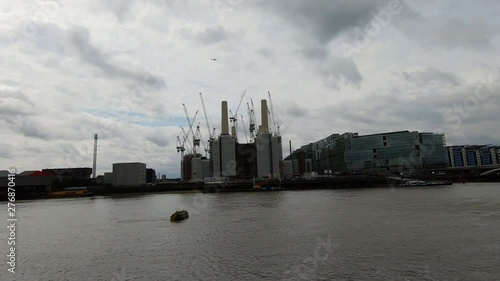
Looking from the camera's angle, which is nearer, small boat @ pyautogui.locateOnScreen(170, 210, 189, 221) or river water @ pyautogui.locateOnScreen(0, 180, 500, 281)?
river water @ pyautogui.locateOnScreen(0, 180, 500, 281)

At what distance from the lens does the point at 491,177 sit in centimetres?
19312

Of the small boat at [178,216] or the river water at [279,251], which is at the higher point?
the small boat at [178,216]

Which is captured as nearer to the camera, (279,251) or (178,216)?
(279,251)

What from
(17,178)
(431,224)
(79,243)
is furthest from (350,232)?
(17,178)

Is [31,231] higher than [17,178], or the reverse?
[17,178]

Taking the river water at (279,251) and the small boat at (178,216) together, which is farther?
the small boat at (178,216)

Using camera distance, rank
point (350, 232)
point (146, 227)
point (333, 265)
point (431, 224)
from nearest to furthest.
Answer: point (333, 265) < point (350, 232) < point (431, 224) < point (146, 227)

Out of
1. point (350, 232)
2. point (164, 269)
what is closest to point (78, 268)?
point (164, 269)

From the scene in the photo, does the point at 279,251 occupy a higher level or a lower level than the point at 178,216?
lower

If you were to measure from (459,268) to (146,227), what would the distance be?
3491 cm

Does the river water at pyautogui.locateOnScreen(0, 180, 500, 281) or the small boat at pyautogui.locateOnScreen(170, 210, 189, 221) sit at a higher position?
the small boat at pyautogui.locateOnScreen(170, 210, 189, 221)

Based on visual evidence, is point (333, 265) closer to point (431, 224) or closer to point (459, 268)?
point (459, 268)

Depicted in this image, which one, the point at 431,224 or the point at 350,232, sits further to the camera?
the point at 431,224

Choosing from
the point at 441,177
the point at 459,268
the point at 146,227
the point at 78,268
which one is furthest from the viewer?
the point at 441,177
